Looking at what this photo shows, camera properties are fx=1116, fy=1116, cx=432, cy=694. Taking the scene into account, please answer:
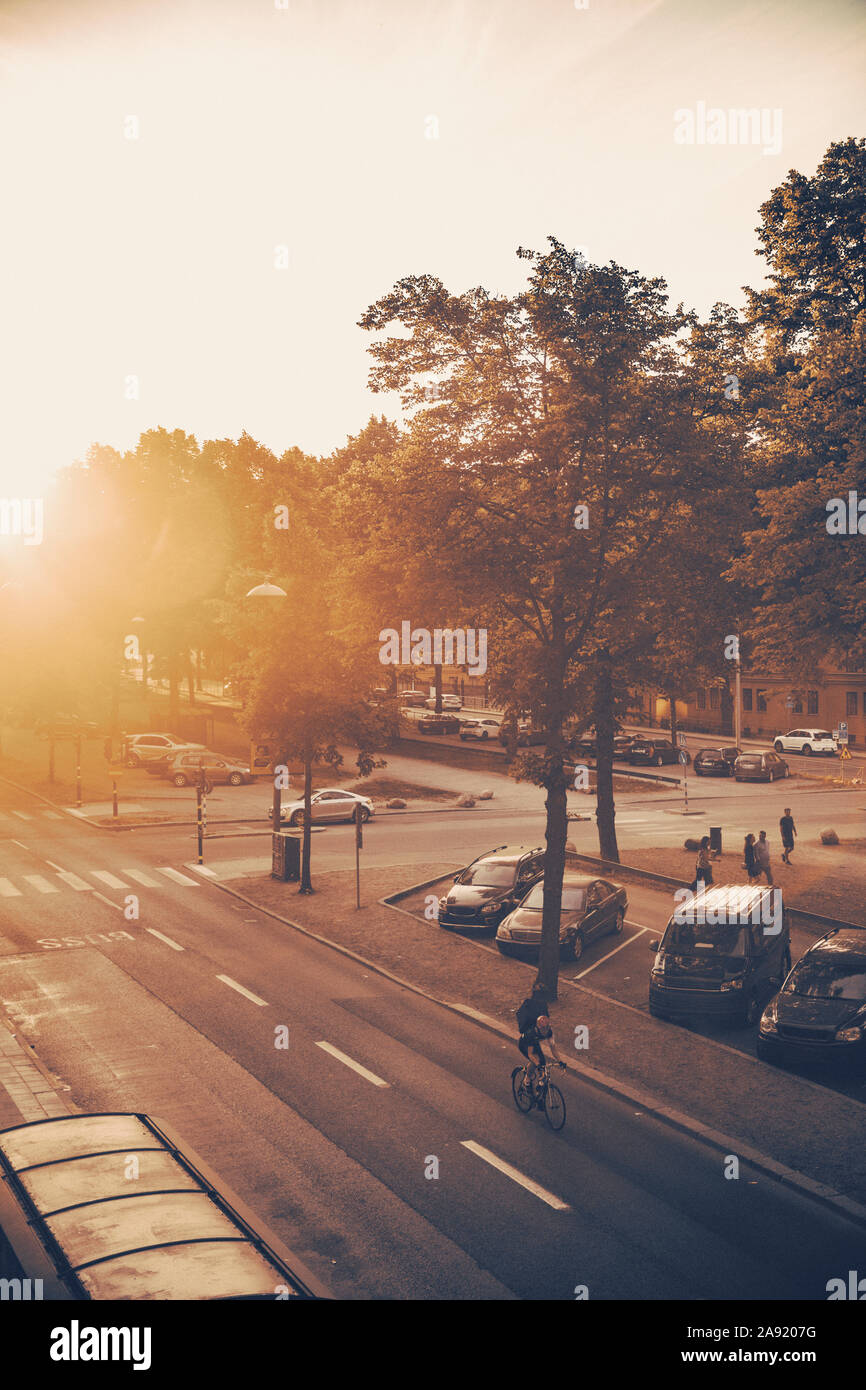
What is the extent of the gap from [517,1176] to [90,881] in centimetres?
1997

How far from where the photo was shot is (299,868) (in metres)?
30.6

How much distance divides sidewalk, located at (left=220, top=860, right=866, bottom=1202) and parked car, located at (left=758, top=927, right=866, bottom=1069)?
18.4 inches

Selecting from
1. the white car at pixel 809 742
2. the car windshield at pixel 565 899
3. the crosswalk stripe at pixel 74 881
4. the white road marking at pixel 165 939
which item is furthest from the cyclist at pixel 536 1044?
the white car at pixel 809 742

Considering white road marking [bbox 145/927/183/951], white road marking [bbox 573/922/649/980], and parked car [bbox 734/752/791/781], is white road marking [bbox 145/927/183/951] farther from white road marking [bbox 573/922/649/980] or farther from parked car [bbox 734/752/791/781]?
parked car [bbox 734/752/791/781]

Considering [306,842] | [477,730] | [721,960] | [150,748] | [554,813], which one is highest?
[554,813]

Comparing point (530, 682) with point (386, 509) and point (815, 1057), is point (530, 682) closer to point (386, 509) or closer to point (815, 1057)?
point (386, 509)

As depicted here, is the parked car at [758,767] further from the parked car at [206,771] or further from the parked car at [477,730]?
the parked car at [206,771]

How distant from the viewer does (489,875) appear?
26.3 m

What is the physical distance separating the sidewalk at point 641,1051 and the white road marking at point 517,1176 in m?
2.56

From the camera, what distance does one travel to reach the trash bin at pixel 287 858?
30.3 m

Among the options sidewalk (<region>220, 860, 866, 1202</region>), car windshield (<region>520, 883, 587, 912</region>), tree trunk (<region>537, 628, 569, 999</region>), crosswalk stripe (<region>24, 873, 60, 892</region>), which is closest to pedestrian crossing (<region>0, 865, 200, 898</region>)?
crosswalk stripe (<region>24, 873, 60, 892</region>)

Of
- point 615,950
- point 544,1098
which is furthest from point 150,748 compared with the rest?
point 544,1098

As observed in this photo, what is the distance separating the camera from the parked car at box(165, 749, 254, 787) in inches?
2012

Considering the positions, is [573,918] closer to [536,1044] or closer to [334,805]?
[536,1044]
